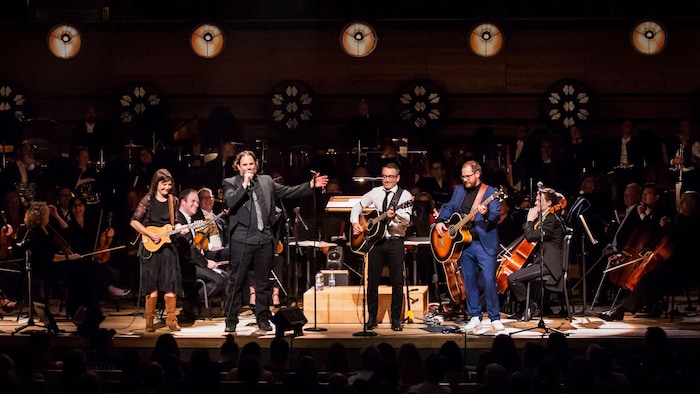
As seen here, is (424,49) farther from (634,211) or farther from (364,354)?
(364,354)

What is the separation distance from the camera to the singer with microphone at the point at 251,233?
945 cm

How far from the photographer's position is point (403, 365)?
6.73 m

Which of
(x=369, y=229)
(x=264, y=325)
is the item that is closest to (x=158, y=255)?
(x=264, y=325)

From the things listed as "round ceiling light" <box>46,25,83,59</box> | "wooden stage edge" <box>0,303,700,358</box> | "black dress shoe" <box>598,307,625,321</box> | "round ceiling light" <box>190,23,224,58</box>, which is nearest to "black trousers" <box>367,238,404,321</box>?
"wooden stage edge" <box>0,303,700,358</box>

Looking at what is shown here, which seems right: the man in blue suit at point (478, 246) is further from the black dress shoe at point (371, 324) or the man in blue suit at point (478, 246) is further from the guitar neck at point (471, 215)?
the black dress shoe at point (371, 324)

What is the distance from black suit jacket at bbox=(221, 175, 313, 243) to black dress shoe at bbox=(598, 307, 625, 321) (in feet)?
11.5

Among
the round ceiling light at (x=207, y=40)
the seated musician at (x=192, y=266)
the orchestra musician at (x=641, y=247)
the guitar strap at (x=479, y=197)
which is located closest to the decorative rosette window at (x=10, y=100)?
the round ceiling light at (x=207, y=40)

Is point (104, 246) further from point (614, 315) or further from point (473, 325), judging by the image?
point (614, 315)

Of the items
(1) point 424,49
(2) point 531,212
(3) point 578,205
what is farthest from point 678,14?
(2) point 531,212

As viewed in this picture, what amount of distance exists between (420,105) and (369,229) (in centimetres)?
788

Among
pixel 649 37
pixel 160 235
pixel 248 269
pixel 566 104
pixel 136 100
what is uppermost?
pixel 649 37

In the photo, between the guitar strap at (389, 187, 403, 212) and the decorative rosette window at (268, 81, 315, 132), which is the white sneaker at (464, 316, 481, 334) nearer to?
the guitar strap at (389, 187, 403, 212)

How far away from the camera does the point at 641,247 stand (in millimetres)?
10789

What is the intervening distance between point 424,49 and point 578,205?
705cm
